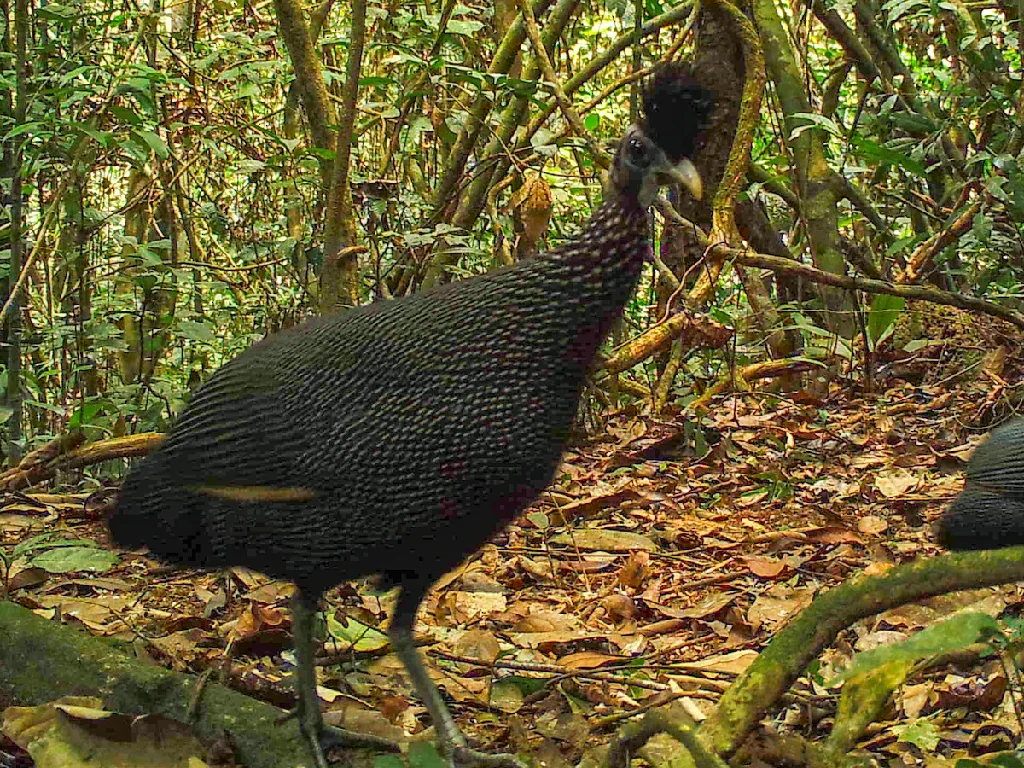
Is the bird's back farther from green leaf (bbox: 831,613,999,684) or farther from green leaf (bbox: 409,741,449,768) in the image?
green leaf (bbox: 831,613,999,684)

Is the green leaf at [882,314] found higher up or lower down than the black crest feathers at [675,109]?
lower down

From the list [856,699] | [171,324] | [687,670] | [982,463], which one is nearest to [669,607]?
[687,670]

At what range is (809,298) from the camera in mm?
7102

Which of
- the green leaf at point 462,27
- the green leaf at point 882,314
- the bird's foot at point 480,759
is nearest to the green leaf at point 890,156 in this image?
the green leaf at point 882,314

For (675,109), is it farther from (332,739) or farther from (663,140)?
(332,739)

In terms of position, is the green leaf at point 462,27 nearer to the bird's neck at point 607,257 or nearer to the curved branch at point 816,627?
the bird's neck at point 607,257

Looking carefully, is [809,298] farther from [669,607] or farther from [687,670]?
[687,670]

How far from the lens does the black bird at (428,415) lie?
232 centimetres

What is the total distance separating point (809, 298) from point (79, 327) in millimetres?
4095

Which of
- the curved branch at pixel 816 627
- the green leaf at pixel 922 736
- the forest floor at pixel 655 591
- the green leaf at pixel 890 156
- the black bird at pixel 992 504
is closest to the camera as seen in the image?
the curved branch at pixel 816 627

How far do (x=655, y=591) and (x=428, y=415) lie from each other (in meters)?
1.82

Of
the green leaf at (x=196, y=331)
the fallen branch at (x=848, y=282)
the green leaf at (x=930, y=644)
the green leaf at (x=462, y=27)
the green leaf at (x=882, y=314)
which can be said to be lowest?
the green leaf at (x=930, y=644)

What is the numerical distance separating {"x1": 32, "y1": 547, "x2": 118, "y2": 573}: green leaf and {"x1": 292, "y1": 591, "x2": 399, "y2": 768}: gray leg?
2.50 ft

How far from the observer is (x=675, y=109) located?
2.44 m
